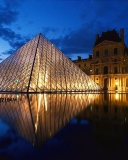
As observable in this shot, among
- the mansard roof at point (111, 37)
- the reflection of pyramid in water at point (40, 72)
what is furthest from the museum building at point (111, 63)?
the reflection of pyramid in water at point (40, 72)

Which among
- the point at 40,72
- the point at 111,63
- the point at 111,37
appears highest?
the point at 111,37

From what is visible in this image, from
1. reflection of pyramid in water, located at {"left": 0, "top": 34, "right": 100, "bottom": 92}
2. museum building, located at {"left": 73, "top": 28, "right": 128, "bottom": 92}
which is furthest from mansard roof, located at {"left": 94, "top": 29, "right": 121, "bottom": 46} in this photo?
reflection of pyramid in water, located at {"left": 0, "top": 34, "right": 100, "bottom": 92}

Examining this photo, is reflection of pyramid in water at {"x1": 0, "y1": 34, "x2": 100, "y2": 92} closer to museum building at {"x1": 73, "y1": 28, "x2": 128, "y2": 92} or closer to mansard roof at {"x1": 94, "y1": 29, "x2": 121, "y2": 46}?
museum building at {"x1": 73, "y1": 28, "x2": 128, "y2": 92}

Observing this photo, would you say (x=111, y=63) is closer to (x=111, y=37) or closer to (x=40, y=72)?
(x=111, y=37)

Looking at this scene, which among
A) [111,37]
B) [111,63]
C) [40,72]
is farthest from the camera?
[111,37]

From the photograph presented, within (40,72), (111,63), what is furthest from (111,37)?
(40,72)

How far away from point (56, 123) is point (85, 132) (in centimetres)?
150

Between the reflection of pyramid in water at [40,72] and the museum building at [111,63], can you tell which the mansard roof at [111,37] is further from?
the reflection of pyramid in water at [40,72]

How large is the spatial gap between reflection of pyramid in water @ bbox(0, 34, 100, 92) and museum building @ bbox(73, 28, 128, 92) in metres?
19.3

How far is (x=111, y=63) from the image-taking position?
2028 inches

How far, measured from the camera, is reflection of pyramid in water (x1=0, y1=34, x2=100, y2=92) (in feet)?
80.8

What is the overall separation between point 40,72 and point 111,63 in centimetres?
A: 3185

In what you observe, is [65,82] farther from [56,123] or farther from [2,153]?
[2,153]

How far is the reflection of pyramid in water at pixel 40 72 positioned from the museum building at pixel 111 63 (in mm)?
19338
